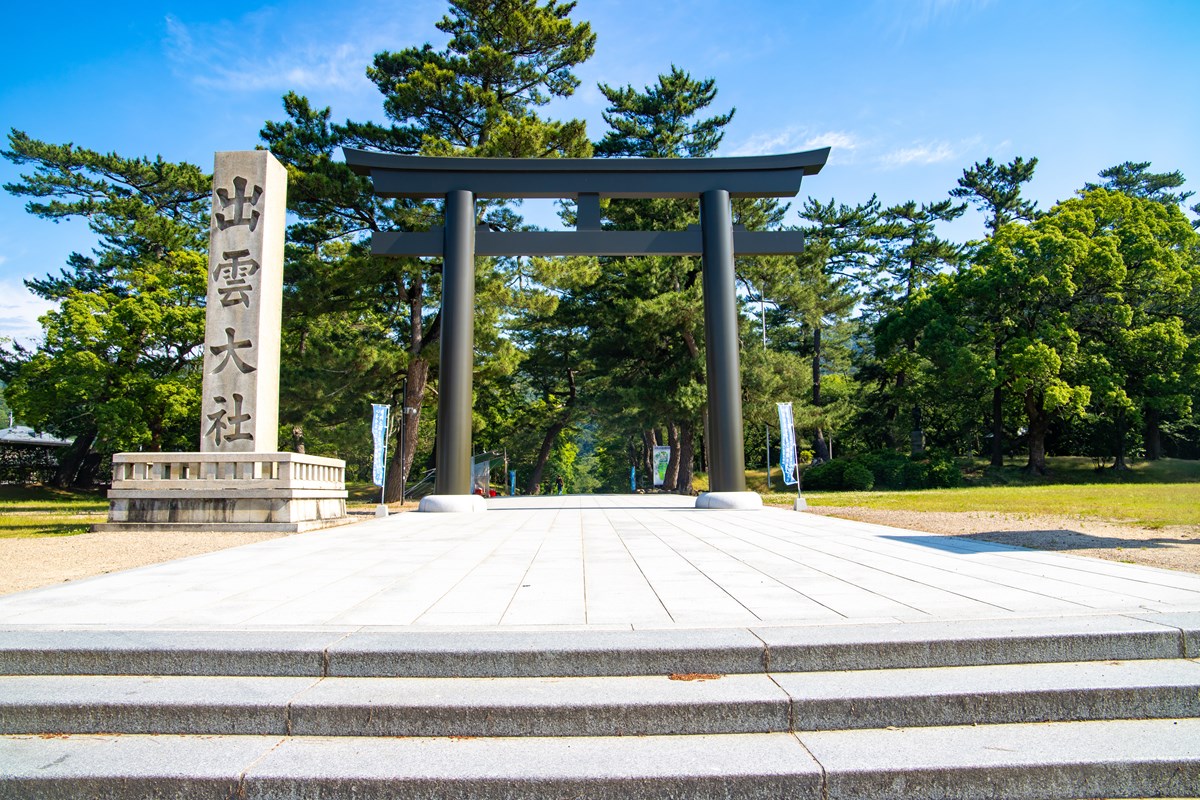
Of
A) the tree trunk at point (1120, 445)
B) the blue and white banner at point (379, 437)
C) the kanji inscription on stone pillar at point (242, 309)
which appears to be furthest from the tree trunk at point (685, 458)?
the kanji inscription on stone pillar at point (242, 309)

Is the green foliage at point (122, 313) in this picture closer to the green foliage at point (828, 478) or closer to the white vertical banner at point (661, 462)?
the white vertical banner at point (661, 462)

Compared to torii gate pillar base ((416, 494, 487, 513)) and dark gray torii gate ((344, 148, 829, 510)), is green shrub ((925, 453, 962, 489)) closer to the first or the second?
dark gray torii gate ((344, 148, 829, 510))

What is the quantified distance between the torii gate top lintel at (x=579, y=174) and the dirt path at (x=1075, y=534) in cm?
675

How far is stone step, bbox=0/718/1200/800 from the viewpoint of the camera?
7.95 feet

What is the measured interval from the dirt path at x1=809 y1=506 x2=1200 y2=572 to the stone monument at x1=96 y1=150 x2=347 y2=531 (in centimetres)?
880

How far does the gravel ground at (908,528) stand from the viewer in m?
6.00

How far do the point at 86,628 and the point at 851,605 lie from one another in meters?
4.02

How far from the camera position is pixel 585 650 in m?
3.11

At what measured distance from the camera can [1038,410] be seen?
2889cm

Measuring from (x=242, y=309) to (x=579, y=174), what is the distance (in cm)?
647

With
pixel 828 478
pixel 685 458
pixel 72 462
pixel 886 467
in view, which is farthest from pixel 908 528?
pixel 72 462

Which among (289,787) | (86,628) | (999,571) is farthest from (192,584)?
(999,571)

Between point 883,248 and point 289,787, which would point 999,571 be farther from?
point 883,248

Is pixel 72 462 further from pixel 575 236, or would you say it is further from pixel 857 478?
pixel 857 478
